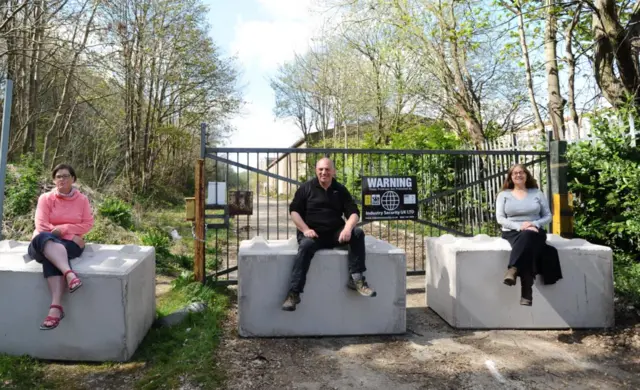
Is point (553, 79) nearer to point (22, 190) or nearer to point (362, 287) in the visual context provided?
point (362, 287)

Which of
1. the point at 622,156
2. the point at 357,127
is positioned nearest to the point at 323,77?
the point at 357,127

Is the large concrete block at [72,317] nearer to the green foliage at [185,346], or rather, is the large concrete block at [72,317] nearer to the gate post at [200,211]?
the green foliage at [185,346]

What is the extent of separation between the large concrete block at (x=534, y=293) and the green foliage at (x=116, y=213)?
22.9ft

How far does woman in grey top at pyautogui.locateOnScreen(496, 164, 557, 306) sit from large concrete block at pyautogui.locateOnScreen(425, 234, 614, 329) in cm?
20

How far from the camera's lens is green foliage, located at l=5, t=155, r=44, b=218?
795 cm

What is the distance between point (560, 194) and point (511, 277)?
2.30m

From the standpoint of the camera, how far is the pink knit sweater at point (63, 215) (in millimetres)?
3990

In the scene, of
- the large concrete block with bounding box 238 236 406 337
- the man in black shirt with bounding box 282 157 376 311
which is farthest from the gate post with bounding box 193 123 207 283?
the man in black shirt with bounding box 282 157 376 311

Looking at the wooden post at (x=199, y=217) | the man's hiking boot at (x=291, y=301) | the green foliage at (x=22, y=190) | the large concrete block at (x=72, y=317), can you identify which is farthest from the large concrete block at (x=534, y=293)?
the green foliage at (x=22, y=190)

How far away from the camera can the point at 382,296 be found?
172 inches

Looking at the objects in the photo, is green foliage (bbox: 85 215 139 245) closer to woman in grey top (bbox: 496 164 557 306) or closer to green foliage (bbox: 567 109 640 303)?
woman in grey top (bbox: 496 164 557 306)

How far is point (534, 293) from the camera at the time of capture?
458 cm

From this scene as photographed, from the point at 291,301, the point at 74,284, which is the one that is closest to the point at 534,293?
the point at 291,301

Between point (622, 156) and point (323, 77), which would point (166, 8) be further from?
point (622, 156)
